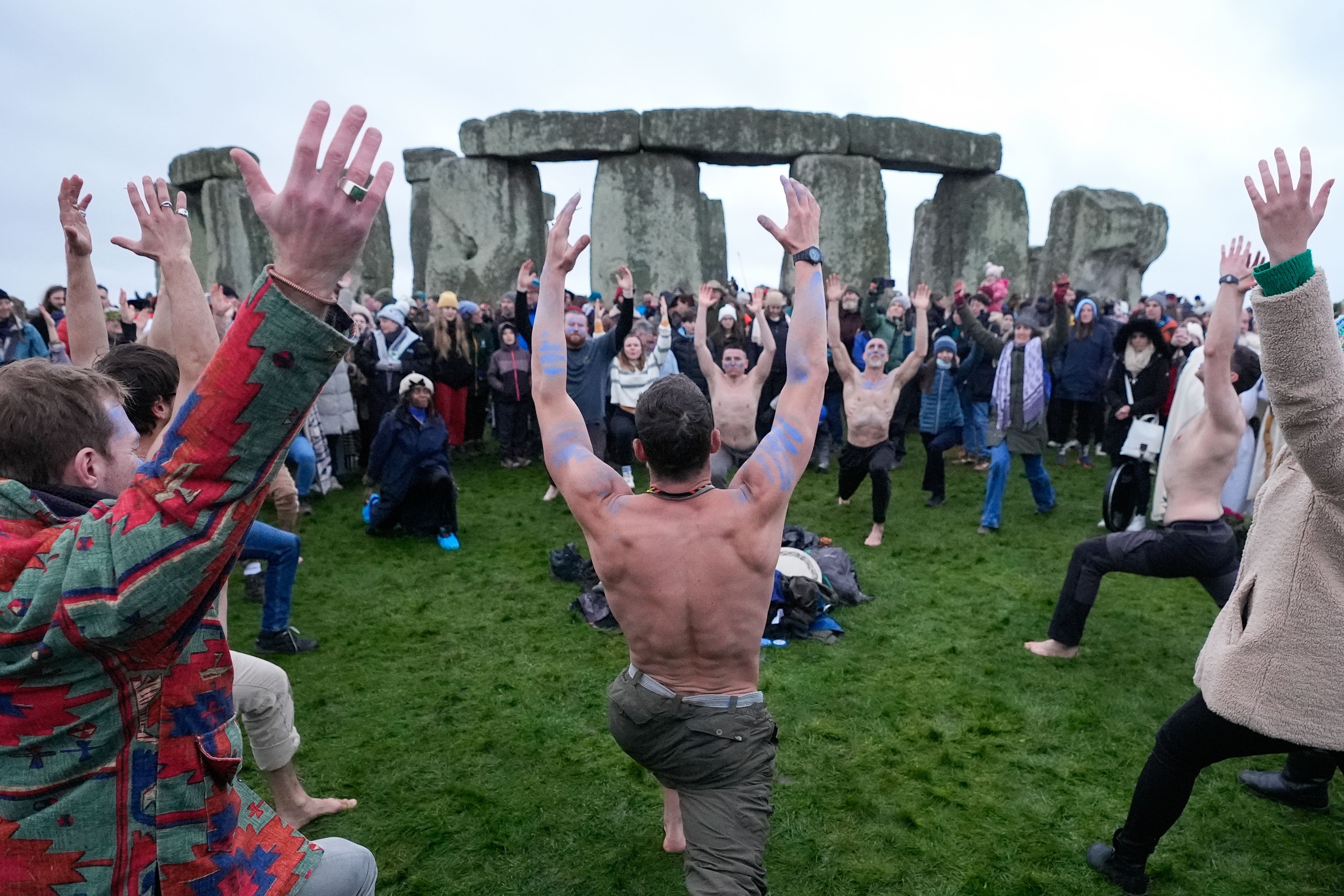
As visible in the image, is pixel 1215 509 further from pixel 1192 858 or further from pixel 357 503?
pixel 357 503

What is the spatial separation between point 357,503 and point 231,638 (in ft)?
11.1

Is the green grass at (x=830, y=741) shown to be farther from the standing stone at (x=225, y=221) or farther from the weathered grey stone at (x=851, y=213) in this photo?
the standing stone at (x=225, y=221)

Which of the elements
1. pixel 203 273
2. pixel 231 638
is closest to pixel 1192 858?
pixel 231 638

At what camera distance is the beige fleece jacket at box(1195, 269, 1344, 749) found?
1.99 meters

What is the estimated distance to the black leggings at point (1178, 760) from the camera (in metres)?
2.57

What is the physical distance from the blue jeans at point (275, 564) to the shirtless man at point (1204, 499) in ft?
14.8

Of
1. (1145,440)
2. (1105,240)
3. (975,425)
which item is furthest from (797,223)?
(1105,240)

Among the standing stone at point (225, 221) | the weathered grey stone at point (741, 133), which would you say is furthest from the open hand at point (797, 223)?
the standing stone at point (225, 221)

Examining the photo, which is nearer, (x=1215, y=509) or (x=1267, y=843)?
(x=1267, y=843)

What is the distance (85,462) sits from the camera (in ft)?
4.35

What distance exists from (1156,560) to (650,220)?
1206cm

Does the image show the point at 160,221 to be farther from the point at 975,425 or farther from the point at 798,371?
the point at 975,425

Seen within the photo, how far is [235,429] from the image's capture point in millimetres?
1037

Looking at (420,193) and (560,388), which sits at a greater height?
(420,193)
